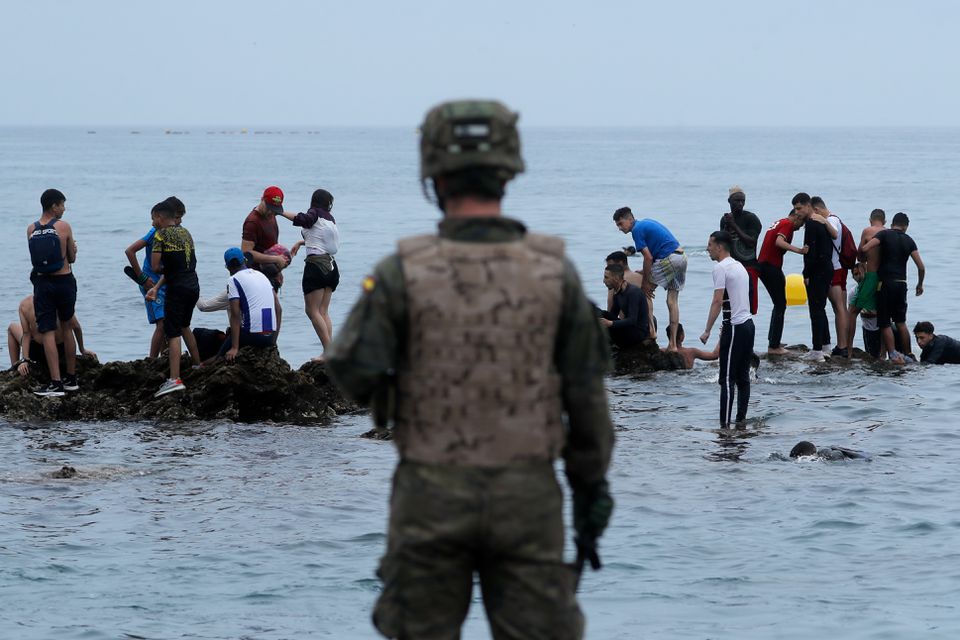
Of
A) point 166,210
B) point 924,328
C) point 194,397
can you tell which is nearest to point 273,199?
point 166,210

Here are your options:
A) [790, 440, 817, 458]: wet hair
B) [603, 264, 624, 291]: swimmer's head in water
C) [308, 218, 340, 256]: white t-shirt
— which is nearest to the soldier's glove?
[790, 440, 817, 458]: wet hair

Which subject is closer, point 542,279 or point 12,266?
point 542,279

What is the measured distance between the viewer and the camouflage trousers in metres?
4.00

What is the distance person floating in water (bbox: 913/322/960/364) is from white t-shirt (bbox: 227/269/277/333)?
9711 millimetres

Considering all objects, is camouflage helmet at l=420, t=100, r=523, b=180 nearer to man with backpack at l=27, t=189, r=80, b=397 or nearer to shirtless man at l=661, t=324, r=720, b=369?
man with backpack at l=27, t=189, r=80, b=397

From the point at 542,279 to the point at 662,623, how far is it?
4.94 metres

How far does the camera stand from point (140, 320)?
28.2 meters

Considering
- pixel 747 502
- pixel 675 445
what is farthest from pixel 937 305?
pixel 747 502

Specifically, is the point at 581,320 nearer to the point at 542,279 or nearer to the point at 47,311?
the point at 542,279

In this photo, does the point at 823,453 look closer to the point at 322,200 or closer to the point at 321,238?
the point at 321,238

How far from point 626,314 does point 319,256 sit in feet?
14.1

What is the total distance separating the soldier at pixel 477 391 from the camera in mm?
3979

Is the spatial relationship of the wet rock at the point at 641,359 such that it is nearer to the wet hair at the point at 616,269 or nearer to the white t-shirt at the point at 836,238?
the wet hair at the point at 616,269

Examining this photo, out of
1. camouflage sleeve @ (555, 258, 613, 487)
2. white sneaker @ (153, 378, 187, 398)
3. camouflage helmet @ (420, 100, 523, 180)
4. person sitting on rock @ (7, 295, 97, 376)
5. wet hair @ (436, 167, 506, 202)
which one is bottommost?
white sneaker @ (153, 378, 187, 398)
